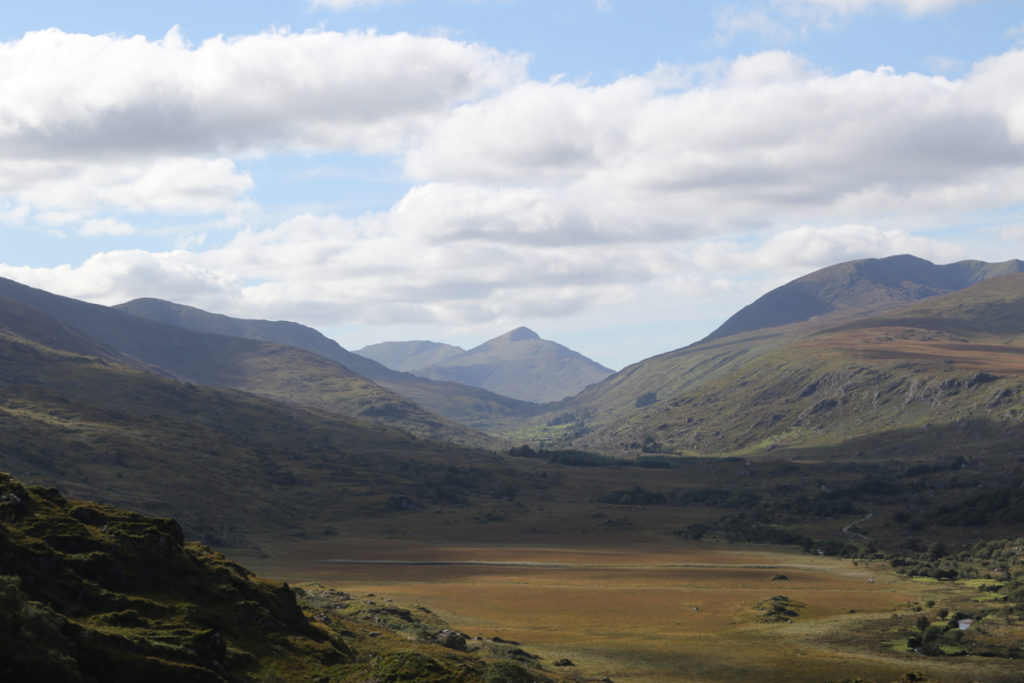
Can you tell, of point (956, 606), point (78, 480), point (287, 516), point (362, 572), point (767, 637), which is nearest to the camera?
point (767, 637)

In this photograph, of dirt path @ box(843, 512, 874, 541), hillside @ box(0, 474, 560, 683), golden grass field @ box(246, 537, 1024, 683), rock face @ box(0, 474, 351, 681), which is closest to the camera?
rock face @ box(0, 474, 351, 681)

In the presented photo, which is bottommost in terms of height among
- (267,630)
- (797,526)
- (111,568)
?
(797,526)

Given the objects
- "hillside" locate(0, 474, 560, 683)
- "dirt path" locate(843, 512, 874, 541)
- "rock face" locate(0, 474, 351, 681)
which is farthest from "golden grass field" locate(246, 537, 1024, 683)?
"rock face" locate(0, 474, 351, 681)

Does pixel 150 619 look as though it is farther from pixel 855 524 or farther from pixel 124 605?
pixel 855 524

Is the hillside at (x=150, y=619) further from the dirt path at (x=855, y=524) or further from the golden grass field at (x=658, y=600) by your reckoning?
the dirt path at (x=855, y=524)

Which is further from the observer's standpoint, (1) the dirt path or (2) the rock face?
(1) the dirt path

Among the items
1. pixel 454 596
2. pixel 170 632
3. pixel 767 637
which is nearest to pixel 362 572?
pixel 454 596

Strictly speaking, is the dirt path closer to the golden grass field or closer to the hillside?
the golden grass field

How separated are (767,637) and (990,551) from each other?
222 feet

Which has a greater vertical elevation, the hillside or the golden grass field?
the hillside

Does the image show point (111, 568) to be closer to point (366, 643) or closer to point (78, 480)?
point (366, 643)

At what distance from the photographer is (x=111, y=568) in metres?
51.7

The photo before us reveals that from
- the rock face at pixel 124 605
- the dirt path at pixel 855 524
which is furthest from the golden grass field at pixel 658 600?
the rock face at pixel 124 605

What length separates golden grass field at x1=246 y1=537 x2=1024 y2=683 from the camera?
70062 mm
